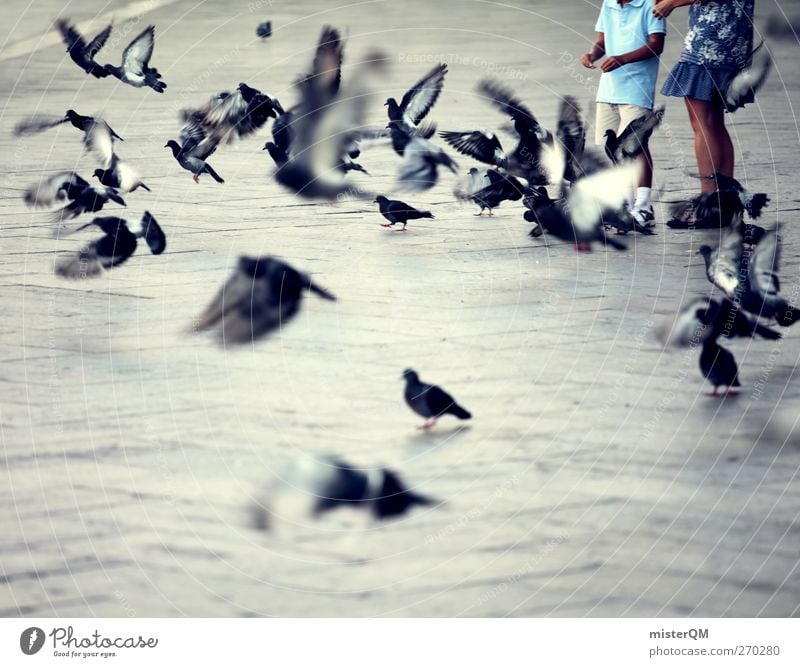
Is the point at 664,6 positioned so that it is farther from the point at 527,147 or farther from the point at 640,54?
the point at 527,147

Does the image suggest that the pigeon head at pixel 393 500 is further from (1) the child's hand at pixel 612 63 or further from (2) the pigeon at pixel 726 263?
(1) the child's hand at pixel 612 63

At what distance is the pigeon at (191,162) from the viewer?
18.0 ft

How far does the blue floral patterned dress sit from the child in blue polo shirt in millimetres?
141

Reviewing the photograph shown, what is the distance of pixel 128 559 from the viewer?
3.17m

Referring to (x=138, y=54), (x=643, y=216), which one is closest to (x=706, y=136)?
(x=643, y=216)

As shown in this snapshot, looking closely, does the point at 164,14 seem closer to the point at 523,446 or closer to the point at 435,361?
the point at 435,361

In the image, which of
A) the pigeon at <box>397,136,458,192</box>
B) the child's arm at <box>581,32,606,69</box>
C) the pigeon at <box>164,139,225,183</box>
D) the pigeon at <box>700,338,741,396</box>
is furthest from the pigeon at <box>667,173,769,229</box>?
the pigeon at <box>164,139,225,183</box>

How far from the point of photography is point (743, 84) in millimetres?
5152

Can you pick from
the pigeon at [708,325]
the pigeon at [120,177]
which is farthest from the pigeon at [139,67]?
the pigeon at [708,325]

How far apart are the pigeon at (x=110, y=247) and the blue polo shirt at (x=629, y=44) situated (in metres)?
1.89

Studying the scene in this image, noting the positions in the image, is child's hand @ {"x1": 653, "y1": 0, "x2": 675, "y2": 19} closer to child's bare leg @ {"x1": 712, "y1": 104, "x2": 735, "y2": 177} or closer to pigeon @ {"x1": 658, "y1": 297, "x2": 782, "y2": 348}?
child's bare leg @ {"x1": 712, "y1": 104, "x2": 735, "y2": 177}

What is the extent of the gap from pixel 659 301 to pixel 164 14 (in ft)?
15.4

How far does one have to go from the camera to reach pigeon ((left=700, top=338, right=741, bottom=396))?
377cm

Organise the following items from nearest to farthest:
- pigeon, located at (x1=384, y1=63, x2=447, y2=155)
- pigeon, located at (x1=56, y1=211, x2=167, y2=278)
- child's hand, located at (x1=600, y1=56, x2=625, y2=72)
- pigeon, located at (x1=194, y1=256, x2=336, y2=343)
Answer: pigeon, located at (x1=194, y1=256, x2=336, y2=343)
pigeon, located at (x1=56, y1=211, x2=167, y2=278)
child's hand, located at (x1=600, y1=56, x2=625, y2=72)
pigeon, located at (x1=384, y1=63, x2=447, y2=155)
